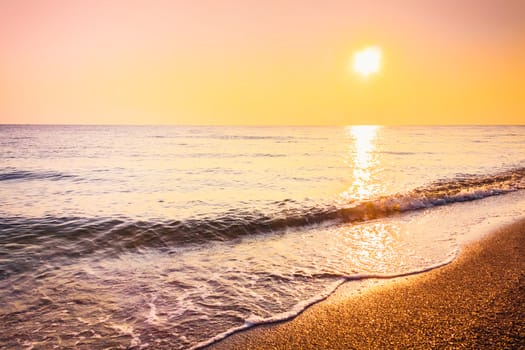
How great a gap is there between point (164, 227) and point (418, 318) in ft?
23.2

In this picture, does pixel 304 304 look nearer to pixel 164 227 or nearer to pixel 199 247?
pixel 199 247

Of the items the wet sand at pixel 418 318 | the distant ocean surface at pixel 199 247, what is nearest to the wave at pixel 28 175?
the distant ocean surface at pixel 199 247

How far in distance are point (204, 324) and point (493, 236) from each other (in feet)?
25.9

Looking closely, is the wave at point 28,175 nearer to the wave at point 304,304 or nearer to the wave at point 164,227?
the wave at point 164,227

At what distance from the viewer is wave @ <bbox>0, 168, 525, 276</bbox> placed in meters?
7.98

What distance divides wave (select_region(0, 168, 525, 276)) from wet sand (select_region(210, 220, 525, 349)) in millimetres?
4527

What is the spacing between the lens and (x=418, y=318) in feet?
14.0

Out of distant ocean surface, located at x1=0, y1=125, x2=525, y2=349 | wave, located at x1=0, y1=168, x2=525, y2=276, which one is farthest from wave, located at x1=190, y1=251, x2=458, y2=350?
wave, located at x1=0, y1=168, x2=525, y2=276

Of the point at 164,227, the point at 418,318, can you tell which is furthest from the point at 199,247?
the point at 418,318

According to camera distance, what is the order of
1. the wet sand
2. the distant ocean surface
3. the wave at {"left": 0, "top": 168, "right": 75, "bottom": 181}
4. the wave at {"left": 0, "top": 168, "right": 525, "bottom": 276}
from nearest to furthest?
1. the wet sand
2. the distant ocean surface
3. the wave at {"left": 0, "top": 168, "right": 525, "bottom": 276}
4. the wave at {"left": 0, "top": 168, "right": 75, "bottom": 181}

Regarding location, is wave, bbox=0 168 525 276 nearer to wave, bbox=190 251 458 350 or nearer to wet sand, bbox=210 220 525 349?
wave, bbox=190 251 458 350

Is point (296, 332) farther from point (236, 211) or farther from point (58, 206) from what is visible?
point (58, 206)

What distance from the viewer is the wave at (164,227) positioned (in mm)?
7984

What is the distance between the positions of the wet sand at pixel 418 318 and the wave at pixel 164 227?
14.9 ft
